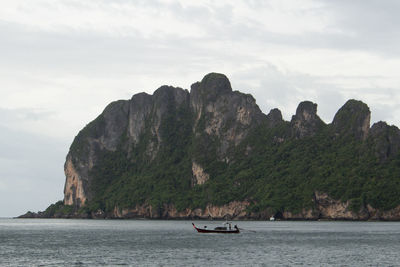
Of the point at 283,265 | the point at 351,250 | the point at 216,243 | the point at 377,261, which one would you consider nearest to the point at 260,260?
the point at 283,265

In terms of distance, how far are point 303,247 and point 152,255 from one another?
23.7 m

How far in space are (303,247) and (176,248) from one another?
18.1m

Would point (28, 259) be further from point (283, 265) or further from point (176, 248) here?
point (283, 265)

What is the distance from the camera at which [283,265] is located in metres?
65.2

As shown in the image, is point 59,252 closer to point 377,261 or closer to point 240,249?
point 240,249

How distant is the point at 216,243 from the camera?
3780 inches

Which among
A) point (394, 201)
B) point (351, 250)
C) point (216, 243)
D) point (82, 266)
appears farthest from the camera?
point (394, 201)

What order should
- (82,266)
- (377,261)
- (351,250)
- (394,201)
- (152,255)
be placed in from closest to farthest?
(82,266) → (377,261) → (152,255) → (351,250) → (394,201)

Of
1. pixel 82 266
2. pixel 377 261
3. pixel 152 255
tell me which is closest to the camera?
pixel 82 266

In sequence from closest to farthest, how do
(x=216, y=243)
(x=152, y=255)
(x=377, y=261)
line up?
(x=377, y=261), (x=152, y=255), (x=216, y=243)

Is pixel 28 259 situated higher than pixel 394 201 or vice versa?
pixel 394 201

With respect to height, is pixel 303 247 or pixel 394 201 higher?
pixel 394 201

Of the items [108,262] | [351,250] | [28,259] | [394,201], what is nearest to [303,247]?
[351,250]

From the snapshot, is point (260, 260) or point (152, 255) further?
point (152, 255)
